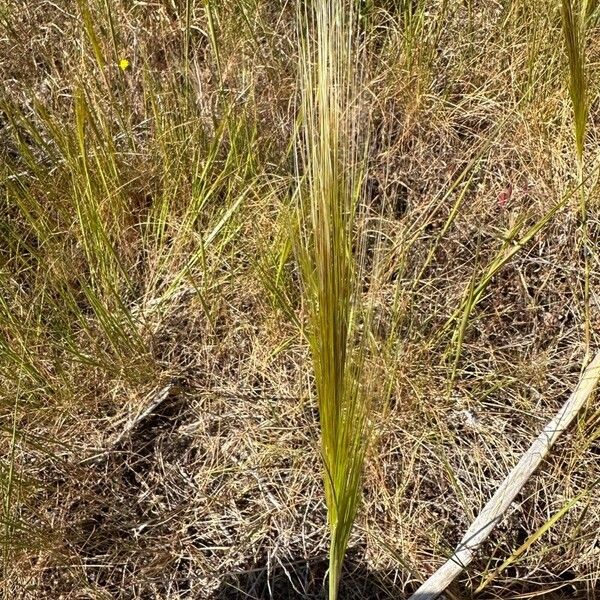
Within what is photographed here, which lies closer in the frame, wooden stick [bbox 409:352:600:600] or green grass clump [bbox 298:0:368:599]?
green grass clump [bbox 298:0:368:599]

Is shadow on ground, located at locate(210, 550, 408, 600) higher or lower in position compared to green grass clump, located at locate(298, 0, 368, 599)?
lower

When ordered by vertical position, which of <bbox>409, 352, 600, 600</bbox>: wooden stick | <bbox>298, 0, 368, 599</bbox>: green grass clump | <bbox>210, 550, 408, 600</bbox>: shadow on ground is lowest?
<bbox>210, 550, 408, 600</bbox>: shadow on ground

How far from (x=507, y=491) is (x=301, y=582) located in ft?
1.23

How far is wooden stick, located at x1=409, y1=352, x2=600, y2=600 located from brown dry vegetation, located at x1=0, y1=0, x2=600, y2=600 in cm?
4

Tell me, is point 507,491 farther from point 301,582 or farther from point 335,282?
point 335,282

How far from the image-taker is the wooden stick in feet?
4.04

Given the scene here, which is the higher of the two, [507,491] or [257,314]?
[257,314]

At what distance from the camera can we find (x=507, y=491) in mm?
1298

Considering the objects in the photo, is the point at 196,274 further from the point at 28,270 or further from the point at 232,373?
the point at 28,270

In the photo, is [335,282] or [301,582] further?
[301,582]

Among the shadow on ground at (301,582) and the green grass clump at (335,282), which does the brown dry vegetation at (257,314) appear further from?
the green grass clump at (335,282)

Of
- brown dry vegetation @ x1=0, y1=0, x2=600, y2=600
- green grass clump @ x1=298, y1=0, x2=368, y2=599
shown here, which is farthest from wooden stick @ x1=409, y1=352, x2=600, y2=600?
green grass clump @ x1=298, y1=0, x2=368, y2=599

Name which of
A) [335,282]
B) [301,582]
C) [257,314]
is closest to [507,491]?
[301,582]

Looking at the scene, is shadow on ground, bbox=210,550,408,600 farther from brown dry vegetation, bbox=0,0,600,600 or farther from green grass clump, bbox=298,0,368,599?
green grass clump, bbox=298,0,368,599
